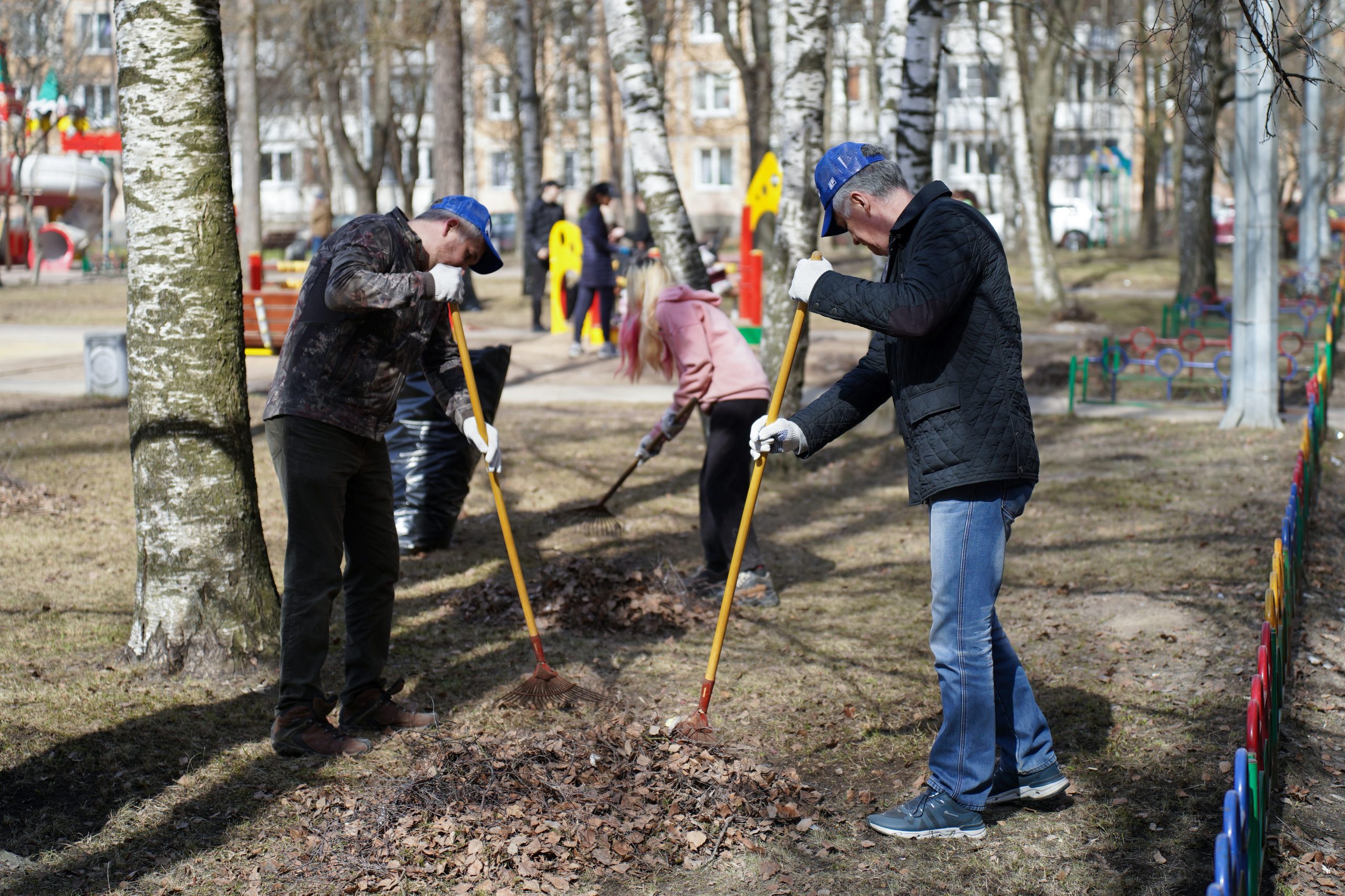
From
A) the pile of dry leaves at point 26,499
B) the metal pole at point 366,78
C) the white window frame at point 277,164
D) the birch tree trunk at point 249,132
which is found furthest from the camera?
the white window frame at point 277,164

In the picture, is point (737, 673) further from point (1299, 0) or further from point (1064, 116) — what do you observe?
point (1064, 116)

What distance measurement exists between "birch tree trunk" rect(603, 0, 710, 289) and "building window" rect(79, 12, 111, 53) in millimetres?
8347

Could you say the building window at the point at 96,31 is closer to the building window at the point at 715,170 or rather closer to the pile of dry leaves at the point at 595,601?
the pile of dry leaves at the point at 595,601

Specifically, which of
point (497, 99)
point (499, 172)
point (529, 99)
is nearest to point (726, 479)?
point (529, 99)

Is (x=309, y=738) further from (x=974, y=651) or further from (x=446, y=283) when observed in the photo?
(x=974, y=651)

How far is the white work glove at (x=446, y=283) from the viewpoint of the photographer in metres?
4.10

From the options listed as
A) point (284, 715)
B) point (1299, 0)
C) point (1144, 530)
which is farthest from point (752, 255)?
point (1299, 0)

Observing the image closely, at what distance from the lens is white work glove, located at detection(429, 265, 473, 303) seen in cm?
410

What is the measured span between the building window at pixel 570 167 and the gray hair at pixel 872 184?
166ft

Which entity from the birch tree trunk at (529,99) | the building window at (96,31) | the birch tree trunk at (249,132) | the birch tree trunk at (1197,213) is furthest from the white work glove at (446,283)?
the birch tree trunk at (249,132)

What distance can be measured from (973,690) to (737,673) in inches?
68.2

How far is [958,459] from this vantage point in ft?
11.5

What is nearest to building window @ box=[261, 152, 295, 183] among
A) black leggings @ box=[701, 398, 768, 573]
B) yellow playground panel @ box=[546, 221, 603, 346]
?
yellow playground panel @ box=[546, 221, 603, 346]

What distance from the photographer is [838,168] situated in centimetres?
362
